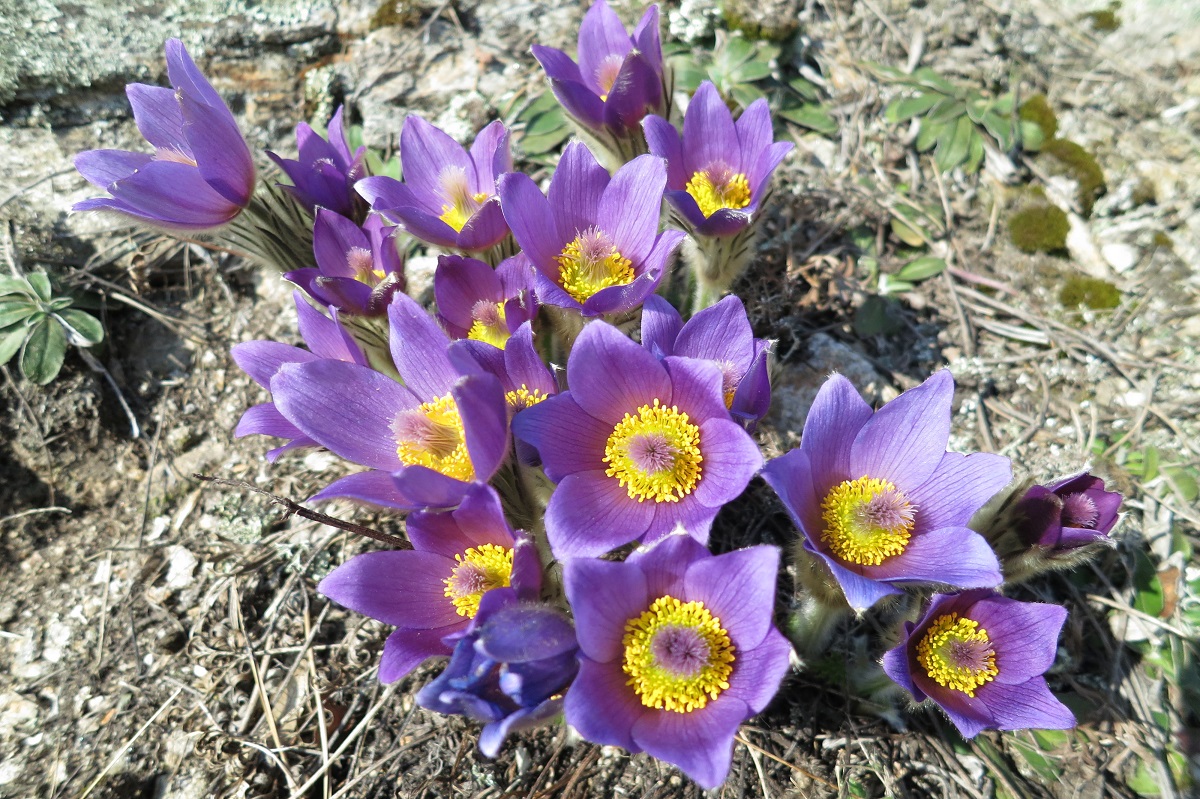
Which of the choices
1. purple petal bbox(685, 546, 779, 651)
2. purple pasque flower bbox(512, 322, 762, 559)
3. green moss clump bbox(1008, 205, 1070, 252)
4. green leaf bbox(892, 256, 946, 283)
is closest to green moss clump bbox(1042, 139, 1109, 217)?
green moss clump bbox(1008, 205, 1070, 252)

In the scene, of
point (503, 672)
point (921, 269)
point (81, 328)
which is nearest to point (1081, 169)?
point (921, 269)

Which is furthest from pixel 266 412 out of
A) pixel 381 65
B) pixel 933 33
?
pixel 933 33

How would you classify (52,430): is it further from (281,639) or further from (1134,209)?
(1134,209)

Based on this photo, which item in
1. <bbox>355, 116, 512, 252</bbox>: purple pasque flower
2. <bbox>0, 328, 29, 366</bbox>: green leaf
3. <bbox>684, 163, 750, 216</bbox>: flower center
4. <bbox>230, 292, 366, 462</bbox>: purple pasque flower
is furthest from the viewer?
<bbox>0, 328, 29, 366</bbox>: green leaf

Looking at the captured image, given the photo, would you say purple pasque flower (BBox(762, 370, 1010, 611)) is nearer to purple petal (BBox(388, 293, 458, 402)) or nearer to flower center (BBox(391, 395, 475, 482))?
flower center (BBox(391, 395, 475, 482))

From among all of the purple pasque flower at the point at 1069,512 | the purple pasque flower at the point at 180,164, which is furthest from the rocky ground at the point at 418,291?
the purple pasque flower at the point at 180,164

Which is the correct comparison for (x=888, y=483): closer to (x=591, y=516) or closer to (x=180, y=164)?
(x=591, y=516)
